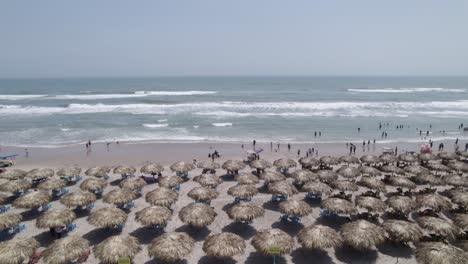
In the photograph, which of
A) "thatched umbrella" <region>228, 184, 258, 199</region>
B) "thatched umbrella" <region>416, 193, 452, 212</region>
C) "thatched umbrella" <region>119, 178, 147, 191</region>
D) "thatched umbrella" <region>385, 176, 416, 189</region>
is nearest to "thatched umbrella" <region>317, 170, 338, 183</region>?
"thatched umbrella" <region>385, 176, 416, 189</region>

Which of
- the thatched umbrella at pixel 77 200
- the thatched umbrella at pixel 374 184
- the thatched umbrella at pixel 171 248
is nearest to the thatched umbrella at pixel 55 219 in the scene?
the thatched umbrella at pixel 77 200

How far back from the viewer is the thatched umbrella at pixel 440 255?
993cm

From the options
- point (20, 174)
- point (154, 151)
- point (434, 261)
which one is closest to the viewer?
point (434, 261)

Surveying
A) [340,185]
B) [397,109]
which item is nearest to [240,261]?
[340,185]

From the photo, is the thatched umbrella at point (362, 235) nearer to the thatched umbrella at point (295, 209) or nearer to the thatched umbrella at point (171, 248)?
the thatched umbrella at point (295, 209)

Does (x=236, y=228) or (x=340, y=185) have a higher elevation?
(x=340, y=185)

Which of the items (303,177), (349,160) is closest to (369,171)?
(349,160)

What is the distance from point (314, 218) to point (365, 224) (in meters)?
3.80

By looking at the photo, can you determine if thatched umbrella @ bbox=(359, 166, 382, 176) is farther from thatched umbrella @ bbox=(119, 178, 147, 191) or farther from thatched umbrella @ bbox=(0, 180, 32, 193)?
thatched umbrella @ bbox=(0, 180, 32, 193)

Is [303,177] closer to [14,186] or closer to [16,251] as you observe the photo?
[16,251]

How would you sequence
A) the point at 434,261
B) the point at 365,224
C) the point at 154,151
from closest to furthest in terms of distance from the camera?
the point at 434,261 → the point at 365,224 → the point at 154,151

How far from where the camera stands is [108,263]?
10.4 metres

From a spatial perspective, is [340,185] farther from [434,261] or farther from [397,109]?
[397,109]

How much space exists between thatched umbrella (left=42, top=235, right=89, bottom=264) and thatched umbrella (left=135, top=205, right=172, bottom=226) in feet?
7.92
